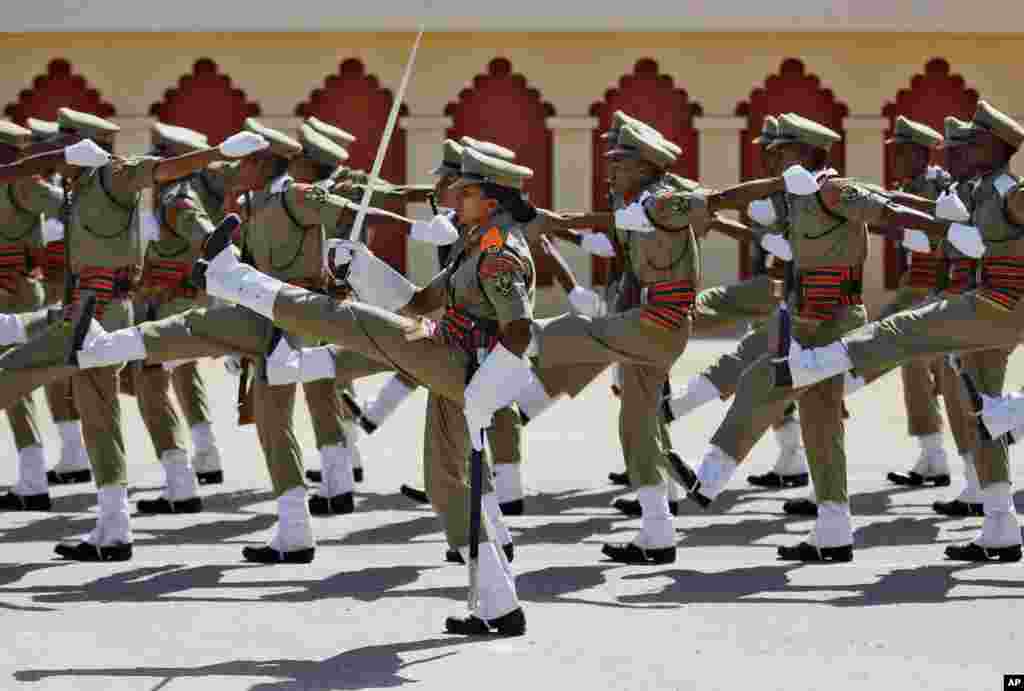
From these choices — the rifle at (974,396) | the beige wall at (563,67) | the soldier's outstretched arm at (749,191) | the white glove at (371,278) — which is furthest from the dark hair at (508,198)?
the beige wall at (563,67)

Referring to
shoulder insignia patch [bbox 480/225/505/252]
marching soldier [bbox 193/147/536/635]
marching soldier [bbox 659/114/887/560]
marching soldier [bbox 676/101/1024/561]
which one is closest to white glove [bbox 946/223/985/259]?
marching soldier [bbox 676/101/1024/561]

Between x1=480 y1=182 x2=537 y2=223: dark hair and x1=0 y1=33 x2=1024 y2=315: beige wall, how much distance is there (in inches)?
570

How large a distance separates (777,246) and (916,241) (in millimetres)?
775

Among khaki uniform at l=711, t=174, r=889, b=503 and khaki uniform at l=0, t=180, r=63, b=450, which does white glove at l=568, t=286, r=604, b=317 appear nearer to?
khaki uniform at l=711, t=174, r=889, b=503

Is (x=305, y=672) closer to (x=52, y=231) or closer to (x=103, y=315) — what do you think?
(x=103, y=315)

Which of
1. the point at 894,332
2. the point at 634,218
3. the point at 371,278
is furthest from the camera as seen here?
the point at 634,218

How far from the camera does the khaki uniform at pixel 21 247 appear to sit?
11250 millimetres

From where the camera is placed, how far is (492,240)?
765 centimetres

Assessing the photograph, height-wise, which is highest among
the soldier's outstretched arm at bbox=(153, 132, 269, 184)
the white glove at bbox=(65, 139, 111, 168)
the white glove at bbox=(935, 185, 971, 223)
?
the white glove at bbox=(65, 139, 111, 168)

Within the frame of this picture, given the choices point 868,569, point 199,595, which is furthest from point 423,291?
point 868,569

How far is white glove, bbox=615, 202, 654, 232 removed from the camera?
9.33 metres

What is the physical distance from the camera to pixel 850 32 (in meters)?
22.3

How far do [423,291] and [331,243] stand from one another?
0.48m

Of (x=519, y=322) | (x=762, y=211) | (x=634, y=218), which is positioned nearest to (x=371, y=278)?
(x=519, y=322)
